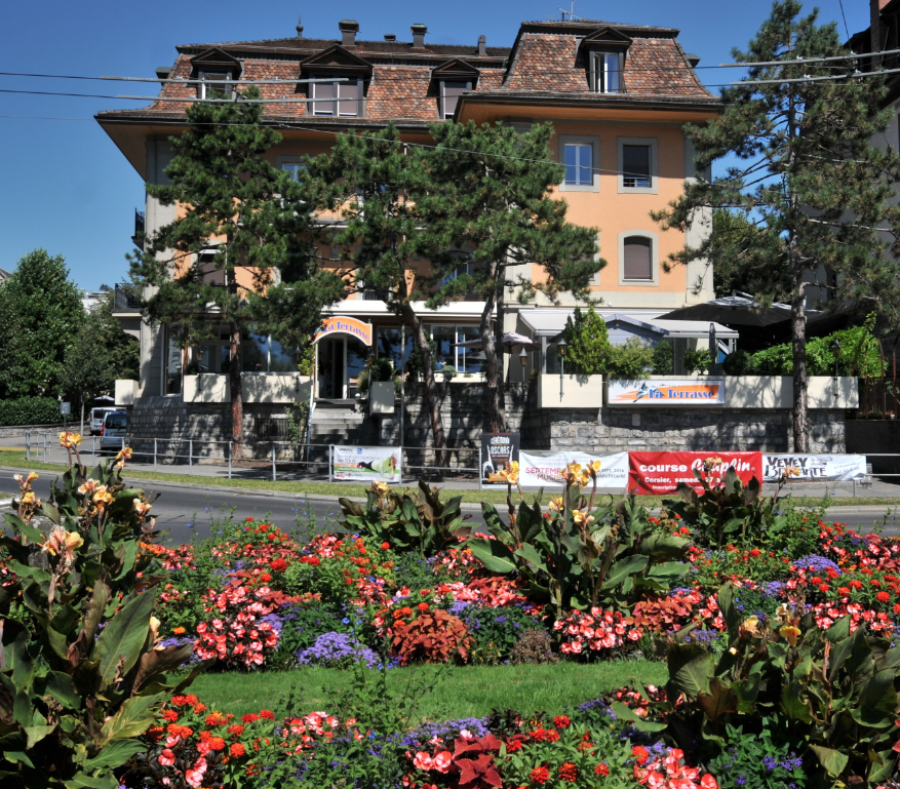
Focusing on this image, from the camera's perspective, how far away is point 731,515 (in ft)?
31.2

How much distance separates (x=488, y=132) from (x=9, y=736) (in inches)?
887

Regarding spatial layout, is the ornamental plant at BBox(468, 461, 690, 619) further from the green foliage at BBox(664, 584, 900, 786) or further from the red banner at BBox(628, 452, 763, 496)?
the red banner at BBox(628, 452, 763, 496)

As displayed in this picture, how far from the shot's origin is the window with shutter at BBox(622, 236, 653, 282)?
112ft

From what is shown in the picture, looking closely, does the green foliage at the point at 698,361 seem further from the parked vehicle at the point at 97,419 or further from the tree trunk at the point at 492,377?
the parked vehicle at the point at 97,419

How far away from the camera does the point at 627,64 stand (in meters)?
34.3

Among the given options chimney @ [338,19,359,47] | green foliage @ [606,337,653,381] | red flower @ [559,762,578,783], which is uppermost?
chimney @ [338,19,359,47]

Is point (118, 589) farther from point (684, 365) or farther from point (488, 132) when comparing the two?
point (684, 365)

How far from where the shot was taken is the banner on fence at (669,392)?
89.9 ft

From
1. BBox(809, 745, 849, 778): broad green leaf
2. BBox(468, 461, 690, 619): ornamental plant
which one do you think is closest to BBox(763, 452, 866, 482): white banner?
BBox(468, 461, 690, 619): ornamental plant

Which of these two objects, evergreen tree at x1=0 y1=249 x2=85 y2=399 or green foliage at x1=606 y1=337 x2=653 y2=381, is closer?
green foliage at x1=606 y1=337 x2=653 y2=381

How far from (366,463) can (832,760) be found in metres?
21.3

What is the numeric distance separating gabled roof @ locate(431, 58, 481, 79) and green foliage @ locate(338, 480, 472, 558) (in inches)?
1210

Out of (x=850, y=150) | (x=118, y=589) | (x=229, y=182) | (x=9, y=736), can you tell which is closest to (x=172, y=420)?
(x=229, y=182)

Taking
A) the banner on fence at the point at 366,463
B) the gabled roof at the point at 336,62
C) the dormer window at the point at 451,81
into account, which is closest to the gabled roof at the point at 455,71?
the dormer window at the point at 451,81
